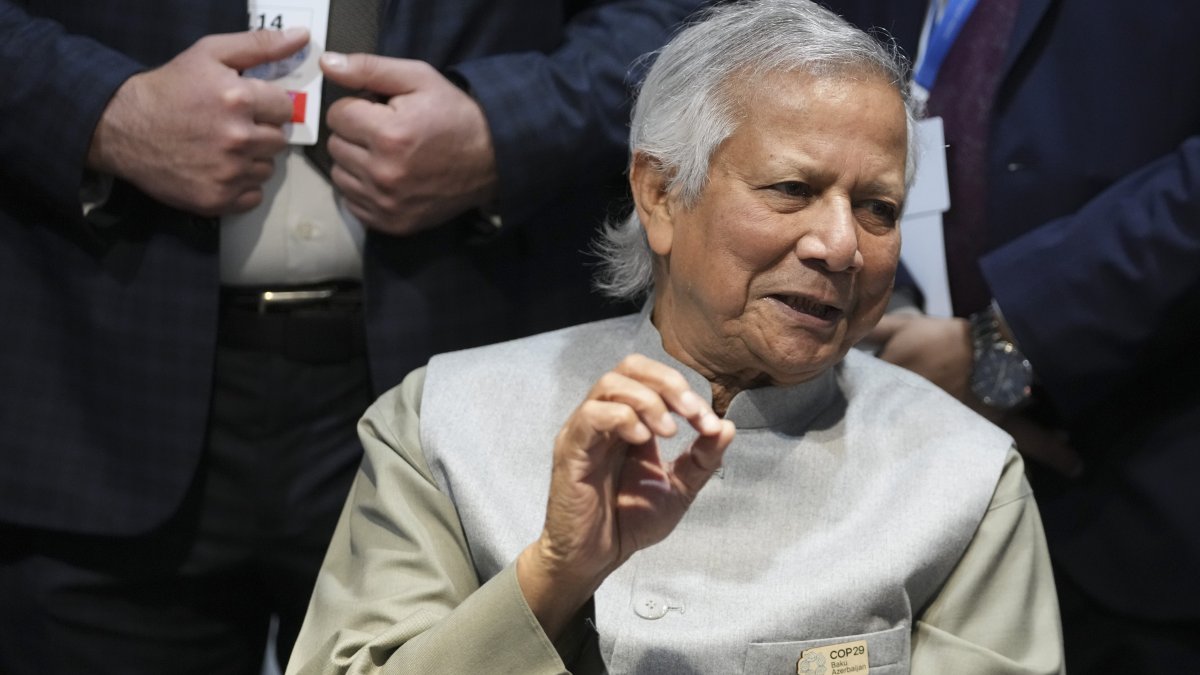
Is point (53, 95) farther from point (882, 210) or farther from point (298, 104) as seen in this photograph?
point (882, 210)

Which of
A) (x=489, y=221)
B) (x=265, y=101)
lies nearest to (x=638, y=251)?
(x=489, y=221)

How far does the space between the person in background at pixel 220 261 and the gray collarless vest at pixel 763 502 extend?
0.98ft

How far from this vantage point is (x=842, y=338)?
1.98 m

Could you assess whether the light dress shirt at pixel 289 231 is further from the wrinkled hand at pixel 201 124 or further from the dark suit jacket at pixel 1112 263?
the dark suit jacket at pixel 1112 263

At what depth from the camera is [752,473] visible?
2047mm

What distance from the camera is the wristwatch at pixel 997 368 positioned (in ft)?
8.15

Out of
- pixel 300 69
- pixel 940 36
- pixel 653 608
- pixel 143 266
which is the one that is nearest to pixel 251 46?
pixel 300 69

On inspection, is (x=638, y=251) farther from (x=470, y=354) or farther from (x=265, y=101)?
(x=265, y=101)

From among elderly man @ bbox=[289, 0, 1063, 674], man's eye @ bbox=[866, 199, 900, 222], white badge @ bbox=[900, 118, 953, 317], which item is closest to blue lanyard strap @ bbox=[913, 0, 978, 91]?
white badge @ bbox=[900, 118, 953, 317]

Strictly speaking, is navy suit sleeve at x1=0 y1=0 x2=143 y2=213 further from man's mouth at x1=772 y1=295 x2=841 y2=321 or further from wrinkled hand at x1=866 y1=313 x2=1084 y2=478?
wrinkled hand at x1=866 y1=313 x2=1084 y2=478

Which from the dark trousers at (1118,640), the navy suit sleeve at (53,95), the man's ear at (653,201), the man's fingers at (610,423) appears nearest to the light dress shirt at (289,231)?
the navy suit sleeve at (53,95)

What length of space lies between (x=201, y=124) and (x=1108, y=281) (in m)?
1.42

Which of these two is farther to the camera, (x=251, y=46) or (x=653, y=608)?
(x=251, y=46)

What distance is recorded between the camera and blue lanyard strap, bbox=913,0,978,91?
8.54 feet
